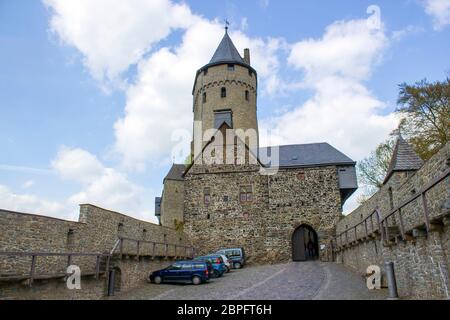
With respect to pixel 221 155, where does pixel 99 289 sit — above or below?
below

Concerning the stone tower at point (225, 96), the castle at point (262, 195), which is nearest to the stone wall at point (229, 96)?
the stone tower at point (225, 96)

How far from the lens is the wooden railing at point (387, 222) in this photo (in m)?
7.18

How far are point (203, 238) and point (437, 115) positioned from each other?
1779 cm

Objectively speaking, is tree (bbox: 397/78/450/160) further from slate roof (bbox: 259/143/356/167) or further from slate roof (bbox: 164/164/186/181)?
slate roof (bbox: 164/164/186/181)

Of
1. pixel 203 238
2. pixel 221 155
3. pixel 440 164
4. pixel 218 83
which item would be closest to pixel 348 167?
pixel 221 155

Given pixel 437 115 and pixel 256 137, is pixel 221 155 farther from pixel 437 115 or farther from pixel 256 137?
pixel 437 115

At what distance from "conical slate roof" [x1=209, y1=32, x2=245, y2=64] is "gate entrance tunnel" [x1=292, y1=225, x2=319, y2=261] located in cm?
1706

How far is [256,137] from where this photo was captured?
110 feet

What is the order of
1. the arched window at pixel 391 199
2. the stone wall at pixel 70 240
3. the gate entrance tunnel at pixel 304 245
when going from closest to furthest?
the stone wall at pixel 70 240 < the arched window at pixel 391 199 < the gate entrance tunnel at pixel 304 245

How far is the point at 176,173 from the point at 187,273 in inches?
956

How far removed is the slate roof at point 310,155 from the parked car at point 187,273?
43.4 ft

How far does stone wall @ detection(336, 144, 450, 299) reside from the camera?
7137mm

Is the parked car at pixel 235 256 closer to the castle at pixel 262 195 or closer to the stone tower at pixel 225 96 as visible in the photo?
the castle at pixel 262 195

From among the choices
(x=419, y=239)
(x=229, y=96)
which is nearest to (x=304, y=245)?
(x=229, y=96)
